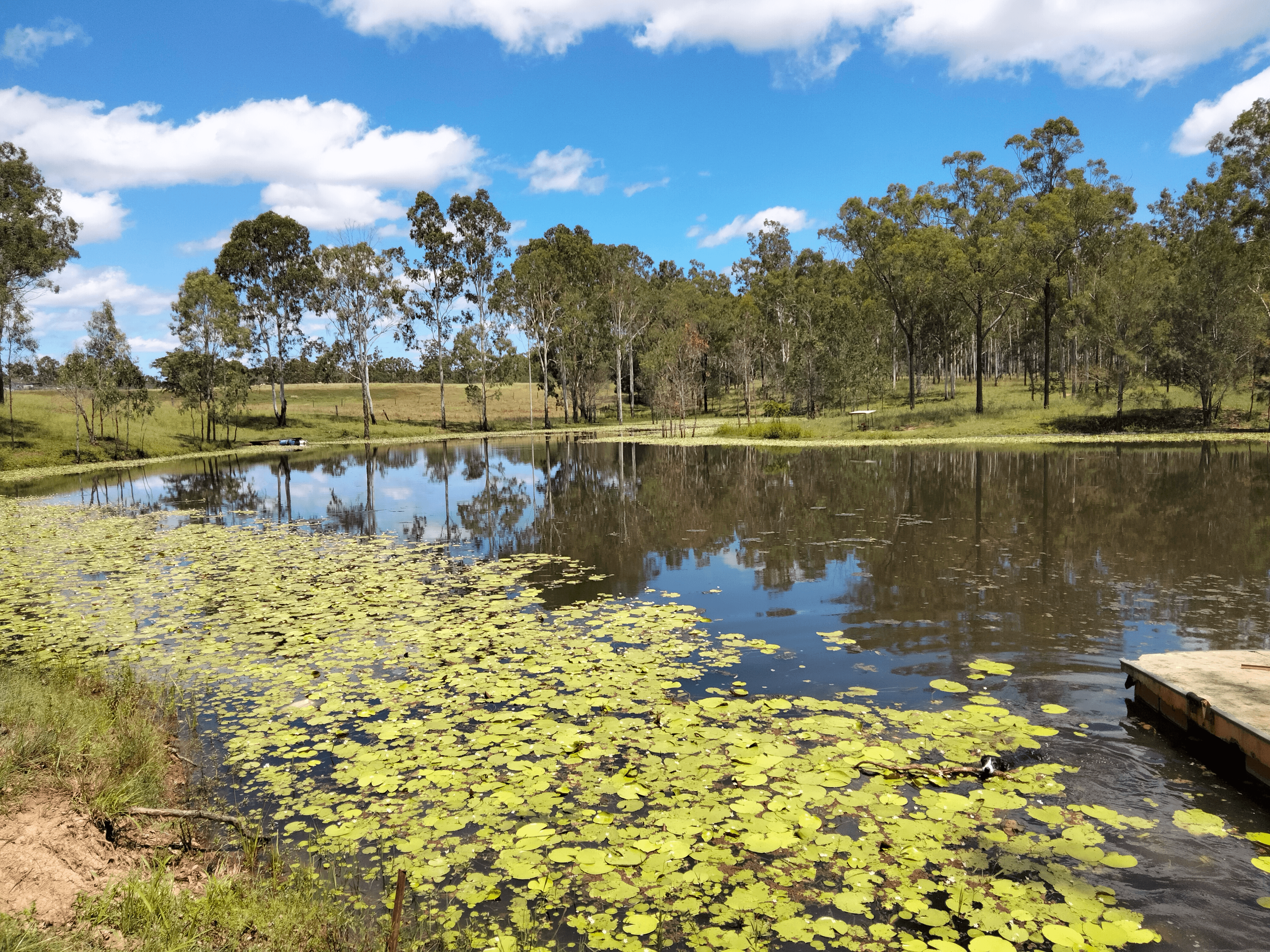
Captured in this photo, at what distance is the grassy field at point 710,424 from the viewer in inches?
1953

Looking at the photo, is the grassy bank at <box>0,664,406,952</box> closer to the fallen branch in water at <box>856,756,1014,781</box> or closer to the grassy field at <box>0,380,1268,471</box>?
the fallen branch in water at <box>856,756,1014,781</box>

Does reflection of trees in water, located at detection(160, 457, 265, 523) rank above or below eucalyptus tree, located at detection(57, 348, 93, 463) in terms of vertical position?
below

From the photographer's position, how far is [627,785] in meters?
6.25

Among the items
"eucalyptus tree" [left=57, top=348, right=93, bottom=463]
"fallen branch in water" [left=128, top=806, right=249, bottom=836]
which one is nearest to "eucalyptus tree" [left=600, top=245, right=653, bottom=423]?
"eucalyptus tree" [left=57, top=348, right=93, bottom=463]

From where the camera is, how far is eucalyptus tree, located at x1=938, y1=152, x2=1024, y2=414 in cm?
5166

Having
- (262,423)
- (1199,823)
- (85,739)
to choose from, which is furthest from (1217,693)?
(262,423)

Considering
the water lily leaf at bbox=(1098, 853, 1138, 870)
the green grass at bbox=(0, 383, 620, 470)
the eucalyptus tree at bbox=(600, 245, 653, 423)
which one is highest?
the eucalyptus tree at bbox=(600, 245, 653, 423)

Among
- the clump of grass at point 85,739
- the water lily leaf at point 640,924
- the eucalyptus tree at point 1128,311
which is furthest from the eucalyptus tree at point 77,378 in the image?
the eucalyptus tree at point 1128,311

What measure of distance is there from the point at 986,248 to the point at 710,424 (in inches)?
1219

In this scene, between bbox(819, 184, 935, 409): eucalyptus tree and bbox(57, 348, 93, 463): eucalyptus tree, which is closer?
bbox(57, 348, 93, 463): eucalyptus tree

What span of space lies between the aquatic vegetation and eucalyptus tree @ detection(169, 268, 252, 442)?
182 feet

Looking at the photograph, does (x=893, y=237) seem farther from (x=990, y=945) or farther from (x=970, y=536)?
(x=990, y=945)

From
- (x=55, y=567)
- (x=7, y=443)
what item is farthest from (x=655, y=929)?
(x=7, y=443)

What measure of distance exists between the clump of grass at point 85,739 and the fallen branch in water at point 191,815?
16 cm
